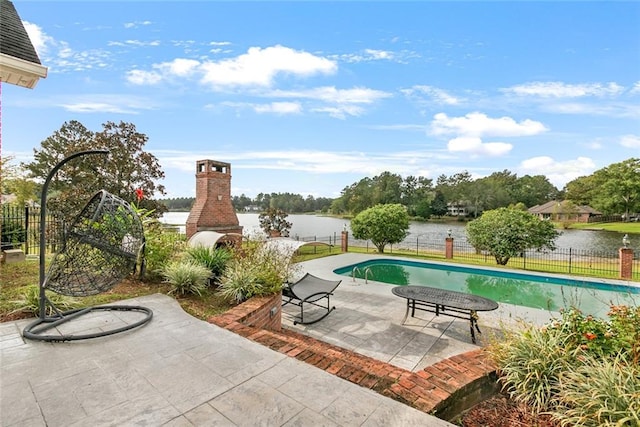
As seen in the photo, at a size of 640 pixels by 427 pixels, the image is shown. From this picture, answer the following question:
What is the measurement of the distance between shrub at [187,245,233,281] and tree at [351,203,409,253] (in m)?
12.2

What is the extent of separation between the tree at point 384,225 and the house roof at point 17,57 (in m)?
14.5

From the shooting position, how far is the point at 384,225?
1675 centimetres

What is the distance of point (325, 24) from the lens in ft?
24.8

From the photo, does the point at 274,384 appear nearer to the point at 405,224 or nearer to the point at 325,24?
the point at 325,24

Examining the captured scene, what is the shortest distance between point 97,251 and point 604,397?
5.18 metres

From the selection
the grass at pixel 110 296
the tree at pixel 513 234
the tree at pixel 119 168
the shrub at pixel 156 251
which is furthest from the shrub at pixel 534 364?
the tree at pixel 119 168

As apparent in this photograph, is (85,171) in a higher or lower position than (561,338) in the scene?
higher

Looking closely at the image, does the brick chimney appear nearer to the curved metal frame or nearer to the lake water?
the lake water

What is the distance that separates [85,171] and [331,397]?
1849 centimetres

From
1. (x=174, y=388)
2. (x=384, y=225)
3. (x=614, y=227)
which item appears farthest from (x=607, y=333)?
(x=614, y=227)

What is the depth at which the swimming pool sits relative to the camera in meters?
8.09

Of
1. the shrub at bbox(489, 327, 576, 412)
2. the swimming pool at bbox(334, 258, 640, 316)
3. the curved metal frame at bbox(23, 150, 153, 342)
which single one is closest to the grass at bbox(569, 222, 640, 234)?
the swimming pool at bbox(334, 258, 640, 316)

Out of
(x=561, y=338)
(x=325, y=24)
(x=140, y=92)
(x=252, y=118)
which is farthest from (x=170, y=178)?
(x=561, y=338)

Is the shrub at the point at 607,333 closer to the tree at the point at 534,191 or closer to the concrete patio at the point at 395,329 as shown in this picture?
the concrete patio at the point at 395,329
